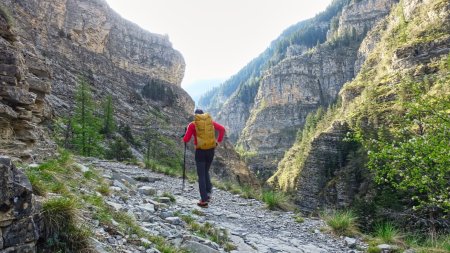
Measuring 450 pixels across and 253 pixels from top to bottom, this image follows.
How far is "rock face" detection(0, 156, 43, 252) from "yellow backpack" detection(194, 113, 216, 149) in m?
6.55

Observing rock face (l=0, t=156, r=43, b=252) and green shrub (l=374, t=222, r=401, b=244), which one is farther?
green shrub (l=374, t=222, r=401, b=244)

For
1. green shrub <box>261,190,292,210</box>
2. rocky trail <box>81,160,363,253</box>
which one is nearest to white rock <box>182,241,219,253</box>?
rocky trail <box>81,160,363,253</box>

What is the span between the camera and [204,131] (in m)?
10.3

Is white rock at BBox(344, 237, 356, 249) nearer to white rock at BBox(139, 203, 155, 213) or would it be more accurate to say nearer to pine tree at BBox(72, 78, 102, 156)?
white rock at BBox(139, 203, 155, 213)

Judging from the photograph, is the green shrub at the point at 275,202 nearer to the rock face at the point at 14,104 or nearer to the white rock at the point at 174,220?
the white rock at the point at 174,220

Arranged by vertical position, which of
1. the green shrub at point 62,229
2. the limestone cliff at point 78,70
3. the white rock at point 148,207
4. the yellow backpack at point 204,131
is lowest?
the white rock at point 148,207

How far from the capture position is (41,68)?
14.2m

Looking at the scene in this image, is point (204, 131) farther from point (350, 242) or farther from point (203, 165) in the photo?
point (350, 242)

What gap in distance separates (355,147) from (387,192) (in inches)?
2086

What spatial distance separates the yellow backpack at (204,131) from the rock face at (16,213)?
6.55 meters

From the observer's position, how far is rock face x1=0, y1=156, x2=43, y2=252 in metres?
3.52

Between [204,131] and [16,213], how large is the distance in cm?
691

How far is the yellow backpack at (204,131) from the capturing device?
10297 mm

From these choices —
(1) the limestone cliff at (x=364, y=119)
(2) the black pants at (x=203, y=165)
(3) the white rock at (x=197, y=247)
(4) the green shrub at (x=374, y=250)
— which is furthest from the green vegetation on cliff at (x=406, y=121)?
(3) the white rock at (x=197, y=247)
